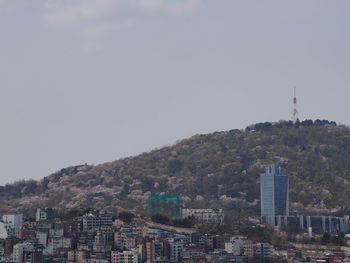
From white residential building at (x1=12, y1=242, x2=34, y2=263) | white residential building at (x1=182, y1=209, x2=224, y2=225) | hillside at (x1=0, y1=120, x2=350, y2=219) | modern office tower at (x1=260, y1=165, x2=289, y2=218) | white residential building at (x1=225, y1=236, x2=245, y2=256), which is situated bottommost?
→ white residential building at (x1=12, y1=242, x2=34, y2=263)

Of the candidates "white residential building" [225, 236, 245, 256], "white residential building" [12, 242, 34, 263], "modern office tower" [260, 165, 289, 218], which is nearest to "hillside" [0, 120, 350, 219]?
"modern office tower" [260, 165, 289, 218]

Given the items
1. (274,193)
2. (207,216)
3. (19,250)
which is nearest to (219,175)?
(274,193)

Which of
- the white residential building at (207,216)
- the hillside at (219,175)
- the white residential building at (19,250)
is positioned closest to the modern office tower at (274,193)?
the hillside at (219,175)

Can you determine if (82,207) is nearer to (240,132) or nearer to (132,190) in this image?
(132,190)

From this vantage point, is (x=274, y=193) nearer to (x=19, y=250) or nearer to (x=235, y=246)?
(x=235, y=246)

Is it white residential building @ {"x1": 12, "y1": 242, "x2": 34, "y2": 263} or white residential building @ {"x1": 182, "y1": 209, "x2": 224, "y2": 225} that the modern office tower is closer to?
white residential building @ {"x1": 182, "y1": 209, "x2": 224, "y2": 225}

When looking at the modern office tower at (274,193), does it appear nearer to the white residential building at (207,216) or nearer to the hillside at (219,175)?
the hillside at (219,175)
